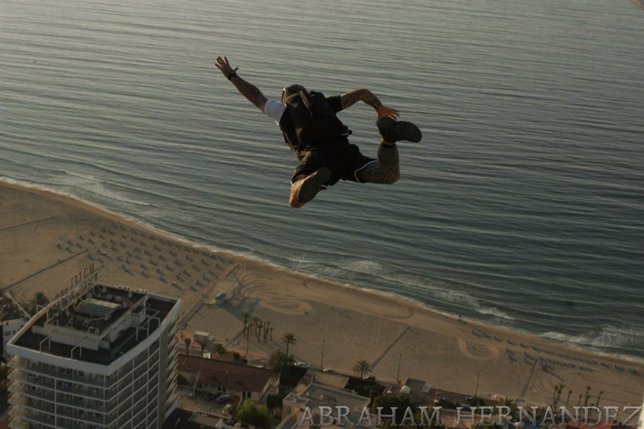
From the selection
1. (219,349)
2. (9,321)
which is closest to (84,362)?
(9,321)

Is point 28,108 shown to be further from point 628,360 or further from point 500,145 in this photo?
point 628,360

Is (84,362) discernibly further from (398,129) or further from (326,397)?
(398,129)

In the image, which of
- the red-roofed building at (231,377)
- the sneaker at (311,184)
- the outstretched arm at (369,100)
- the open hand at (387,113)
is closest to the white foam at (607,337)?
the red-roofed building at (231,377)

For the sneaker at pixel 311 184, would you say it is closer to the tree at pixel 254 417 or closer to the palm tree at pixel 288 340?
the tree at pixel 254 417

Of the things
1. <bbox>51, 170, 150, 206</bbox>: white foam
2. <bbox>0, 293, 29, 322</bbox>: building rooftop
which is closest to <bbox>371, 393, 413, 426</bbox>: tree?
<bbox>0, 293, 29, 322</bbox>: building rooftop

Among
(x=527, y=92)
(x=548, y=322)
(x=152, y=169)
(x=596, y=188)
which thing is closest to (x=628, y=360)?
(x=548, y=322)
